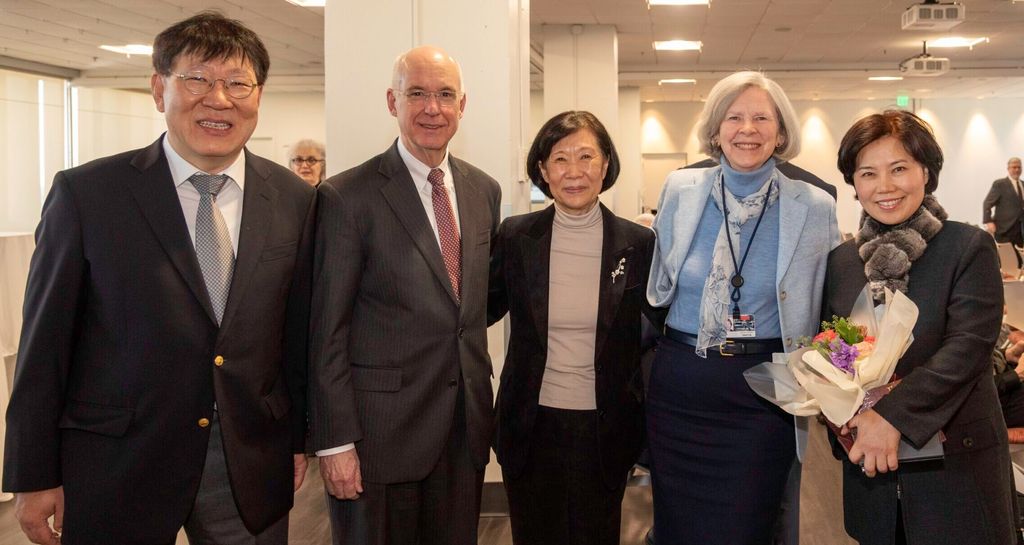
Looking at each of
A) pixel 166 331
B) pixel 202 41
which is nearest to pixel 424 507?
pixel 166 331

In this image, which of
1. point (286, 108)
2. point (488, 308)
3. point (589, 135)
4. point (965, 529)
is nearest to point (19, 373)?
point (488, 308)

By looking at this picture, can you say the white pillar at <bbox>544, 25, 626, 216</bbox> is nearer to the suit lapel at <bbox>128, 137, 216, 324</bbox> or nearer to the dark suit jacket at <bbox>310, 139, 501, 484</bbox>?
the dark suit jacket at <bbox>310, 139, 501, 484</bbox>

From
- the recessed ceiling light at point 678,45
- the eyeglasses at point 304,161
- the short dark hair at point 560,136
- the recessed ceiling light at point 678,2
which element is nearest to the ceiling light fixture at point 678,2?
the recessed ceiling light at point 678,2

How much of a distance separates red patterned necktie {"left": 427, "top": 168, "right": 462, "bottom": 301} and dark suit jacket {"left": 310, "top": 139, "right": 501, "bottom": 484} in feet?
0.10

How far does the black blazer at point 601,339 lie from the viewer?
259 cm

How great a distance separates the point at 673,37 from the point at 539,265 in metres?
11.0

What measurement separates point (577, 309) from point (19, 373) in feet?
5.05

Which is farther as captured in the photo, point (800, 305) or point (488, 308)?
point (488, 308)

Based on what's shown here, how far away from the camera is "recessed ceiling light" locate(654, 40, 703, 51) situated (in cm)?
1323

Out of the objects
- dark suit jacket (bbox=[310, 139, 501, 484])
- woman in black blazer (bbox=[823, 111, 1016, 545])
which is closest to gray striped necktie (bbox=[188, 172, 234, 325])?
dark suit jacket (bbox=[310, 139, 501, 484])

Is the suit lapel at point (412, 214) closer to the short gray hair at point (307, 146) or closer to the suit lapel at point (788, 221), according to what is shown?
the suit lapel at point (788, 221)

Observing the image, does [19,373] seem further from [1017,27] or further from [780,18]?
[1017,27]

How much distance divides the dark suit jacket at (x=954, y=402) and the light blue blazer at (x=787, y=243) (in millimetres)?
283

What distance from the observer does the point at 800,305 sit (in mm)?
2383
